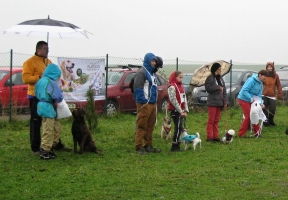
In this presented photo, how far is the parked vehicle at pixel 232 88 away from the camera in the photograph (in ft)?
73.3

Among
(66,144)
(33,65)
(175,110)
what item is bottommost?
(66,144)

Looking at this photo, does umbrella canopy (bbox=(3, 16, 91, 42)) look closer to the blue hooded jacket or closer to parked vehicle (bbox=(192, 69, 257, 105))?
the blue hooded jacket

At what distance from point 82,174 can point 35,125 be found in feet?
6.91

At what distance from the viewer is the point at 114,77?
20203 mm

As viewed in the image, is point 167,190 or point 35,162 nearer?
point 167,190

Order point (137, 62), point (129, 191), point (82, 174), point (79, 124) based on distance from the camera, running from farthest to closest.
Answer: point (137, 62), point (79, 124), point (82, 174), point (129, 191)

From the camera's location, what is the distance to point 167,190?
8.88m

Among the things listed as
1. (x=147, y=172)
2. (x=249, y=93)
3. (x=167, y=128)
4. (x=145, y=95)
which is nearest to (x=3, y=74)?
(x=167, y=128)

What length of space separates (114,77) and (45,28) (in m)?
8.31

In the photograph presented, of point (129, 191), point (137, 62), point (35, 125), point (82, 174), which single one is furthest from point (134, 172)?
point (137, 62)

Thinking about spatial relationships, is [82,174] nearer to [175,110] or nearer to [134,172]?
[134,172]

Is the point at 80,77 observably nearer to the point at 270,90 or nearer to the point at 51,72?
the point at 270,90

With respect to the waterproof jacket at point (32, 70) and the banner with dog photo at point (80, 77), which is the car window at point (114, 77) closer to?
the banner with dog photo at point (80, 77)

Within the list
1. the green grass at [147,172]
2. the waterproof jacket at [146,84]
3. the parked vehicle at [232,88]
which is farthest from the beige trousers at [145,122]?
the parked vehicle at [232,88]
